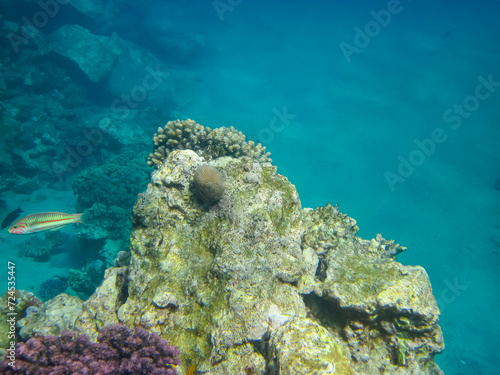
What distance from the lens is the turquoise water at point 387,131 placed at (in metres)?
13.4

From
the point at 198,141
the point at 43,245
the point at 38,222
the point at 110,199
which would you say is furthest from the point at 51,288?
the point at 198,141

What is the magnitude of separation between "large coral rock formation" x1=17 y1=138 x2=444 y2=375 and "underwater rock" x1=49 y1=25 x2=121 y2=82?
20094mm

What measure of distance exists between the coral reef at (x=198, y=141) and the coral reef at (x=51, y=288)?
5665 mm

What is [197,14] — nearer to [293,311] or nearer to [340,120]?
[340,120]

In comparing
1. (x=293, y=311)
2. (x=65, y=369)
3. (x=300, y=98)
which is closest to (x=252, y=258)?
(x=293, y=311)

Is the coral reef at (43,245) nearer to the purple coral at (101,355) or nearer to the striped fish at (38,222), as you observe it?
the striped fish at (38,222)

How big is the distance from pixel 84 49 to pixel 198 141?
2007 cm

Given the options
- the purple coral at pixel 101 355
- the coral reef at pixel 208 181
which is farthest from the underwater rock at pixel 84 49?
the purple coral at pixel 101 355

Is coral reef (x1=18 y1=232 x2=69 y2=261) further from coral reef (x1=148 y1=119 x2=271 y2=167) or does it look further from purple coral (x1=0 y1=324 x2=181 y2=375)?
purple coral (x1=0 y1=324 x2=181 y2=375)

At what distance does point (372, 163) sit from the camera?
19.7m

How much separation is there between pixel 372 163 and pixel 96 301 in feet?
65.4

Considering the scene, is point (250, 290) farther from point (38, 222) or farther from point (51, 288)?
point (51, 288)

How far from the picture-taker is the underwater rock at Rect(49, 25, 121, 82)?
1853 cm

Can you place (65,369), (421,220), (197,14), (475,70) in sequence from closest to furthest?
(65,369)
(421,220)
(475,70)
(197,14)
